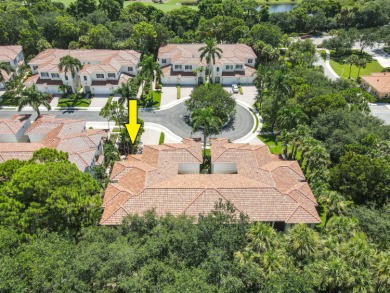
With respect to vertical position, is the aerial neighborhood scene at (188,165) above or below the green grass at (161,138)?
above

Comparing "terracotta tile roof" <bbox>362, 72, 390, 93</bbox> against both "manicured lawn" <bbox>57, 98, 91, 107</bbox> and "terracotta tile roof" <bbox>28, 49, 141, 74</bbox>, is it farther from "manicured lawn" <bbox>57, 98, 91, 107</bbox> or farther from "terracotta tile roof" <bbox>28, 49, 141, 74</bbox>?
"manicured lawn" <bbox>57, 98, 91, 107</bbox>

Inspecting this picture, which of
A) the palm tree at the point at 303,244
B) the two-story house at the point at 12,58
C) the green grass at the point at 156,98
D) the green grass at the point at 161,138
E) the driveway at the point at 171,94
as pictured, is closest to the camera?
the palm tree at the point at 303,244

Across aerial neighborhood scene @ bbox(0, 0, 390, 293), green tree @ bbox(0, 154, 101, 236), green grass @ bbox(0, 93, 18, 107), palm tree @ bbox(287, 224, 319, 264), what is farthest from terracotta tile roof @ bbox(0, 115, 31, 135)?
palm tree @ bbox(287, 224, 319, 264)

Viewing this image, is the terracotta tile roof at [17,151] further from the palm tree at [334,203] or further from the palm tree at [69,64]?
the palm tree at [334,203]

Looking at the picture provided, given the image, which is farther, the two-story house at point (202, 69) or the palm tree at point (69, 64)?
Result: the two-story house at point (202, 69)

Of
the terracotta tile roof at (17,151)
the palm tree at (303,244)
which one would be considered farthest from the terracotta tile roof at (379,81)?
the terracotta tile roof at (17,151)

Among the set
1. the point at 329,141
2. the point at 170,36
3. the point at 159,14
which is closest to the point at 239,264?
the point at 329,141
